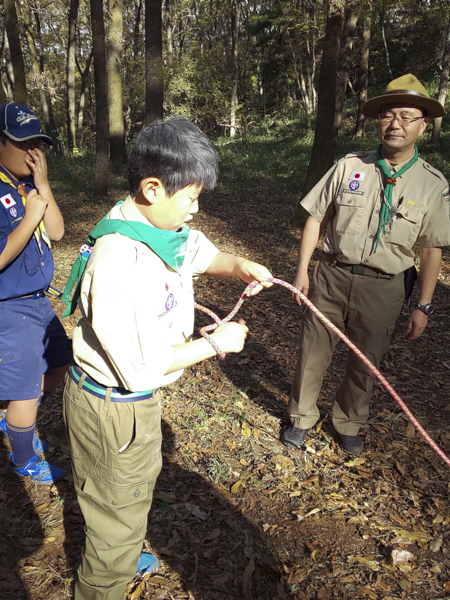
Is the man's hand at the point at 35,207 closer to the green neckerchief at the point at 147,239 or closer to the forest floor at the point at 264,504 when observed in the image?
the green neckerchief at the point at 147,239

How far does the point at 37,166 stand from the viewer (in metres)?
2.60

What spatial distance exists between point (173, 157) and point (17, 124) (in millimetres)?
1394

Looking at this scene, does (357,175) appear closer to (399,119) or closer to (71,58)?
(399,119)

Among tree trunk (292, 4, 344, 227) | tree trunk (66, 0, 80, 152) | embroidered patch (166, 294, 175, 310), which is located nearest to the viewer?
embroidered patch (166, 294, 175, 310)

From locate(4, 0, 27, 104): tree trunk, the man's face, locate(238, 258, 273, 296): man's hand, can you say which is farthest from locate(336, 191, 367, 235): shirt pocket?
locate(4, 0, 27, 104): tree trunk

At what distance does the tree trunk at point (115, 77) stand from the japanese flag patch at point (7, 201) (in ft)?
42.5

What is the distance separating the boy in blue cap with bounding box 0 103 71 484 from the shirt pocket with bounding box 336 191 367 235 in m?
2.02

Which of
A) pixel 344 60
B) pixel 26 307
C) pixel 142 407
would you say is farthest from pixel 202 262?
pixel 344 60

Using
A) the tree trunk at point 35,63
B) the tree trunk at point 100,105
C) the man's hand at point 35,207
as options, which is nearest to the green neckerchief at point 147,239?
the man's hand at point 35,207

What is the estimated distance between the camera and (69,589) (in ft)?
8.22

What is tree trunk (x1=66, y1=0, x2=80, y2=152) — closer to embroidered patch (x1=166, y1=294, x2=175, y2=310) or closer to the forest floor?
the forest floor

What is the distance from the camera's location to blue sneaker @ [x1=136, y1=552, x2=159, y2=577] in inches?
103

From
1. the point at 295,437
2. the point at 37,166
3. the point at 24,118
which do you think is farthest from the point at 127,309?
the point at 295,437

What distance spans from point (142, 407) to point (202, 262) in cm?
79
